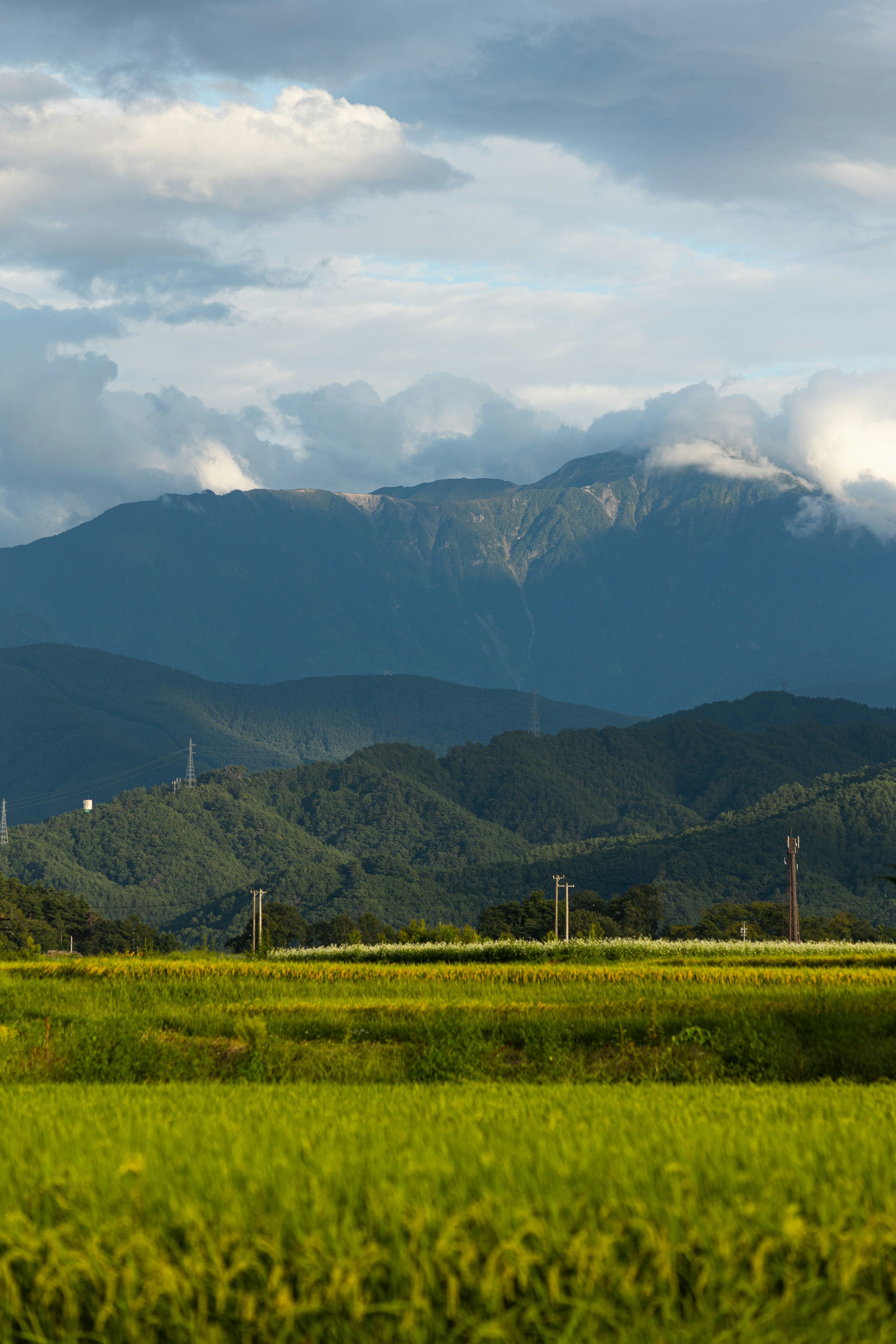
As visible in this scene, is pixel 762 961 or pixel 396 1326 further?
pixel 762 961

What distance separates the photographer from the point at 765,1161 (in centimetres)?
626

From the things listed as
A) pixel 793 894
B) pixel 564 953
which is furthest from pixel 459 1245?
pixel 793 894

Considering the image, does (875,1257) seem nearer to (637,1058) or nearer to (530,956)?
(637,1058)

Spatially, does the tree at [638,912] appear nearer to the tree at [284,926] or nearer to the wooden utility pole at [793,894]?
the tree at [284,926]

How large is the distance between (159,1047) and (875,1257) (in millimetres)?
13994

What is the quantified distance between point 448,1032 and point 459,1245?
557 inches

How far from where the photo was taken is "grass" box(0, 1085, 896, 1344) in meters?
4.99

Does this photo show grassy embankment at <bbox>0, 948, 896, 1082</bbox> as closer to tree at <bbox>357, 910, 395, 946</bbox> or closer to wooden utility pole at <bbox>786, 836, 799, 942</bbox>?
wooden utility pole at <bbox>786, 836, 799, 942</bbox>

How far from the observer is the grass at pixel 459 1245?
499 cm

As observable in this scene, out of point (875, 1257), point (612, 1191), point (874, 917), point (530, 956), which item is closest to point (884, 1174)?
point (875, 1257)

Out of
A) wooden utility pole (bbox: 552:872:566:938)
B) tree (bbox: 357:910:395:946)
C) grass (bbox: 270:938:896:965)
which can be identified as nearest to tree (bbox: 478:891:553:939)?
wooden utility pole (bbox: 552:872:566:938)

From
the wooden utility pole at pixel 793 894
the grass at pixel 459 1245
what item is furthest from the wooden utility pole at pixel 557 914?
the grass at pixel 459 1245

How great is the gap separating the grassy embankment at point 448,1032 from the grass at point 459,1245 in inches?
403

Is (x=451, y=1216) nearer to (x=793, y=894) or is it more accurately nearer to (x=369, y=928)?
(x=793, y=894)
